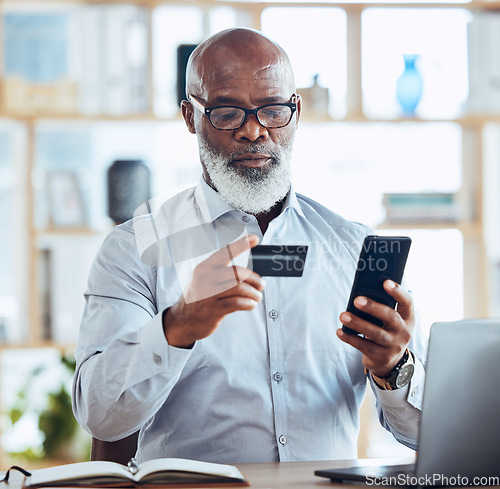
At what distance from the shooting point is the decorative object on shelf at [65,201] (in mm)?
2666

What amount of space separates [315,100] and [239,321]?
1493mm

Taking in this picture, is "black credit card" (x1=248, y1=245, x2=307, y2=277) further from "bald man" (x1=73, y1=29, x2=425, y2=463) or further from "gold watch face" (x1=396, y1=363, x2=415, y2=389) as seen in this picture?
"gold watch face" (x1=396, y1=363, x2=415, y2=389)

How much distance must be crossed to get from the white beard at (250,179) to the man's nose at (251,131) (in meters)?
0.03

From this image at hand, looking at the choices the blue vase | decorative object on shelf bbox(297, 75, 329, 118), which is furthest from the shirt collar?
the blue vase

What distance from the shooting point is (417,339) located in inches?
57.5

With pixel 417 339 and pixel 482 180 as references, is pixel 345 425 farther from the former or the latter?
pixel 482 180

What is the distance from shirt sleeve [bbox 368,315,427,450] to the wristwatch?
0.05 feet

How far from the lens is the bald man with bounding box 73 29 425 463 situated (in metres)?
1.17

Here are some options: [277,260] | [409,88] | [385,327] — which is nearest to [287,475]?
[385,327]

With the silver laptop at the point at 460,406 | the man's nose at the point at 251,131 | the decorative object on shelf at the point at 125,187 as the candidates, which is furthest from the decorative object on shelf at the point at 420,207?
the silver laptop at the point at 460,406

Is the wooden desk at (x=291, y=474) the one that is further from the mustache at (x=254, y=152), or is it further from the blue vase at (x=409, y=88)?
the blue vase at (x=409, y=88)

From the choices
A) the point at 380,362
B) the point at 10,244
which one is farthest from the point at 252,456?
the point at 10,244

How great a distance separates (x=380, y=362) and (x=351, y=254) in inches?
18.5

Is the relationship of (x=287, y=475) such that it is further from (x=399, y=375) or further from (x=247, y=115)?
(x=247, y=115)
